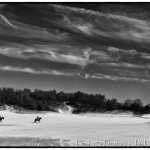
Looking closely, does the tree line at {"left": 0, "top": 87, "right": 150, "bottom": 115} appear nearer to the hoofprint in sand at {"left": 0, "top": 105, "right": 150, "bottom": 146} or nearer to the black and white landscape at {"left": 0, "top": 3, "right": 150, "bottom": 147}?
the black and white landscape at {"left": 0, "top": 3, "right": 150, "bottom": 147}

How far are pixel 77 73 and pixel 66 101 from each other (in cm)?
58

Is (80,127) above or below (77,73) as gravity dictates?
below

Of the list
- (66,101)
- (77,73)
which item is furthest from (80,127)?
(77,73)

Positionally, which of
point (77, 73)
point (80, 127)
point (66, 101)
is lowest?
point (80, 127)

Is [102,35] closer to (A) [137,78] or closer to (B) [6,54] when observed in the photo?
(A) [137,78]

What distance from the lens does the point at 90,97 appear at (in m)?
10.6

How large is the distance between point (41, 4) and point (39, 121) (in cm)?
227

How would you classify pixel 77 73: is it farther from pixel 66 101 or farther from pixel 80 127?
pixel 80 127

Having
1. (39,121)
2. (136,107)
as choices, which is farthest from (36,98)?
(136,107)

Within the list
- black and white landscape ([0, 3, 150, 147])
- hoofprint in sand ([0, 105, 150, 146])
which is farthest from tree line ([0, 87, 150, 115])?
hoofprint in sand ([0, 105, 150, 146])

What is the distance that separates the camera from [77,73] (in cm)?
1054

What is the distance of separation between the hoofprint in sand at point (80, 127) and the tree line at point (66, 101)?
12 centimetres

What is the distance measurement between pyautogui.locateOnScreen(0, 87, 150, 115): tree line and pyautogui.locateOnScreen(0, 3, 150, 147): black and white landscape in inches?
0.8

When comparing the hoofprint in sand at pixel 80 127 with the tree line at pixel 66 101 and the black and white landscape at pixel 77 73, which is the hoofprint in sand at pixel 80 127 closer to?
the black and white landscape at pixel 77 73
